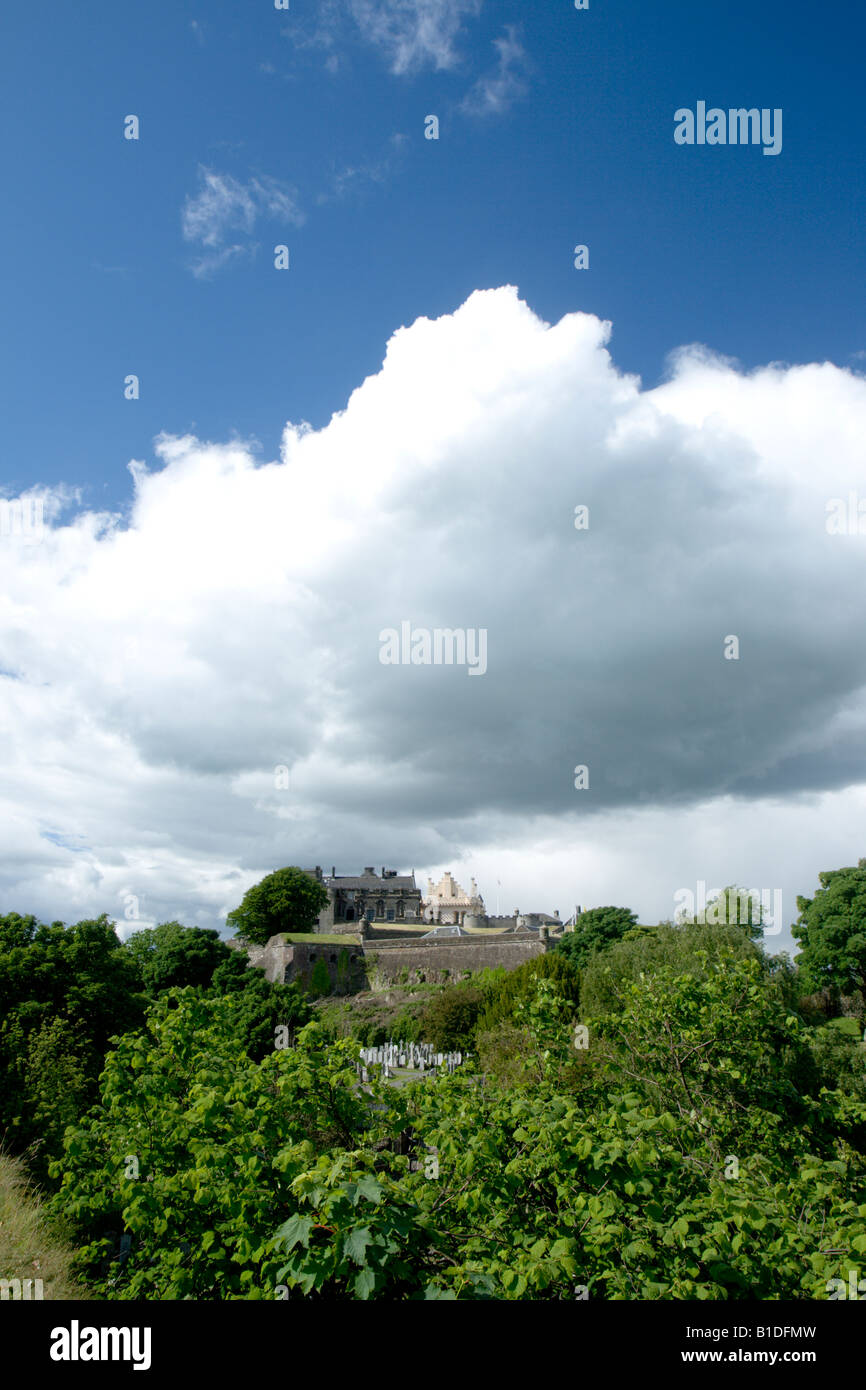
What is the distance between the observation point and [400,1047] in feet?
153

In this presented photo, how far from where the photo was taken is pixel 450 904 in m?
128

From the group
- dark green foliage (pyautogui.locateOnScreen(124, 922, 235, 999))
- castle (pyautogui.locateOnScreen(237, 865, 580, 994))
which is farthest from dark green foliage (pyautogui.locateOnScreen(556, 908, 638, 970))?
dark green foliage (pyautogui.locateOnScreen(124, 922, 235, 999))

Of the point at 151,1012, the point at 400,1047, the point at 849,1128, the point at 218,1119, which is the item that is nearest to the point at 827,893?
the point at 400,1047

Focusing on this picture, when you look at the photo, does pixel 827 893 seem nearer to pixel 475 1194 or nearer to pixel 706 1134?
pixel 706 1134

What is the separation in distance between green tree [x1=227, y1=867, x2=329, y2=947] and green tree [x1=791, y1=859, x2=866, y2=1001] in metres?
50.6

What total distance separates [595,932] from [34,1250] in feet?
191

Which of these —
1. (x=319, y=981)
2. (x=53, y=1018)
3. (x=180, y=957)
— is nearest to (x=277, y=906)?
(x=319, y=981)

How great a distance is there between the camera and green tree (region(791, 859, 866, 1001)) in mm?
46469

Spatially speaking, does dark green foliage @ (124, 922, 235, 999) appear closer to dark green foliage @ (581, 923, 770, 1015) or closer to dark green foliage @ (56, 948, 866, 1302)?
dark green foliage @ (581, 923, 770, 1015)

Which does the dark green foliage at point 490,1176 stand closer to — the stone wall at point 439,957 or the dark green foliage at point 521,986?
the dark green foliage at point 521,986

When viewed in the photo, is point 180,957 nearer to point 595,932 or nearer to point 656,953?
point 595,932

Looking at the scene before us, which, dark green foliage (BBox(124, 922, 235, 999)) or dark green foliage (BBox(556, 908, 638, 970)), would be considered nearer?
dark green foliage (BBox(124, 922, 235, 999))

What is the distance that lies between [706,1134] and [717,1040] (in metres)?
1.69
